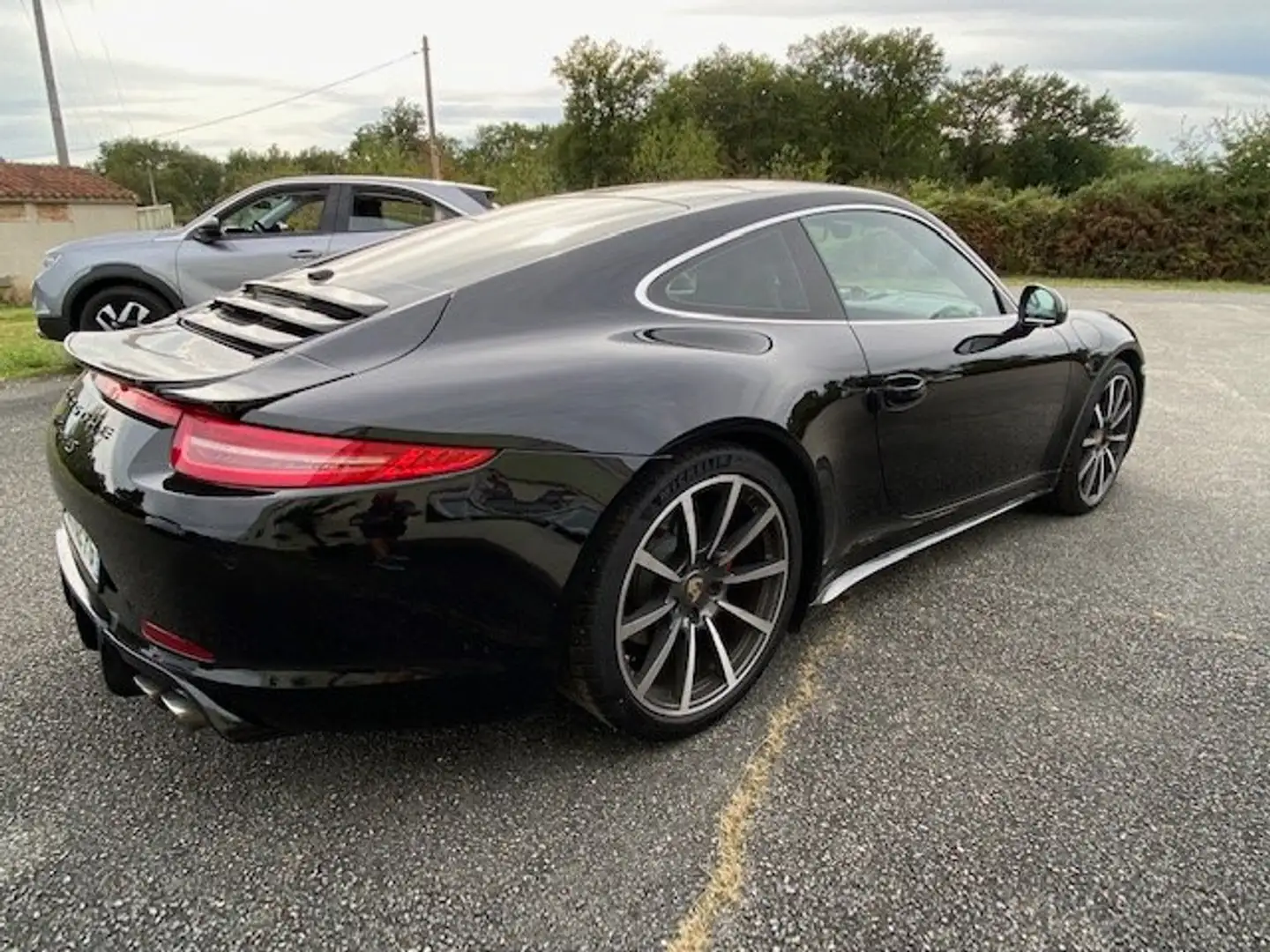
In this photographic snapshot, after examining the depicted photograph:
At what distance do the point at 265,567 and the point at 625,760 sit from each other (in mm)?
1013


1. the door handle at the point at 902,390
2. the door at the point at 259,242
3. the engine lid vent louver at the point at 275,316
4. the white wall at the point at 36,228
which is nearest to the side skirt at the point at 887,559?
the door handle at the point at 902,390

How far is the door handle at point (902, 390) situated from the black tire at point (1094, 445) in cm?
133

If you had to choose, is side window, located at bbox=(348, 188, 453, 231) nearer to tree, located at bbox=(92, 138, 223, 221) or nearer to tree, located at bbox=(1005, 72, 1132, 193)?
tree, located at bbox=(1005, 72, 1132, 193)

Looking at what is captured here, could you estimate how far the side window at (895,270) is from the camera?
2.79 m

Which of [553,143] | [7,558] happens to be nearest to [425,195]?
[7,558]

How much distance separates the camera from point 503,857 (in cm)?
189

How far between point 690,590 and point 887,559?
94 centimetres

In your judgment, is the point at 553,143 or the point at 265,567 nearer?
the point at 265,567

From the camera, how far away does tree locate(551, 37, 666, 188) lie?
45219mm

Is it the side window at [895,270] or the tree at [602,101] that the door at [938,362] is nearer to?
the side window at [895,270]

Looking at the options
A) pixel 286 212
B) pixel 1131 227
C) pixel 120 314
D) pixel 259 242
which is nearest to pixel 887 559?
pixel 259 242

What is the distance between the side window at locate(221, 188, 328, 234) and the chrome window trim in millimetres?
5051

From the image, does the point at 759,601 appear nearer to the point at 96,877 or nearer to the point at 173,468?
the point at 173,468

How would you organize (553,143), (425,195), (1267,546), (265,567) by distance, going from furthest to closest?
(553,143) → (425,195) → (1267,546) → (265,567)
